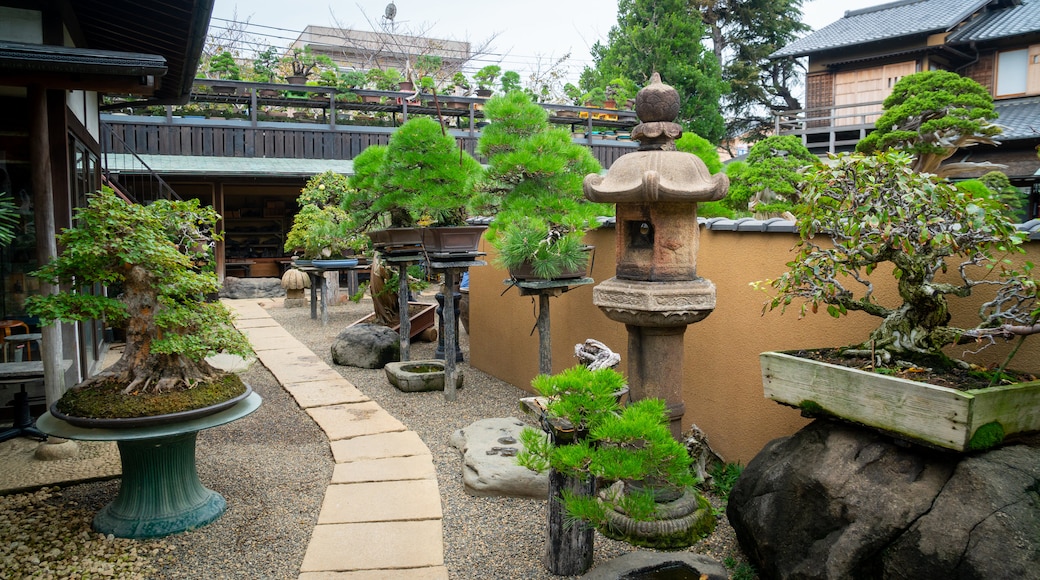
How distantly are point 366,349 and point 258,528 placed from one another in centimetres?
441

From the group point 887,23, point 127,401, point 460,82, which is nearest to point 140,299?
point 127,401

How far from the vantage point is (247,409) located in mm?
3939

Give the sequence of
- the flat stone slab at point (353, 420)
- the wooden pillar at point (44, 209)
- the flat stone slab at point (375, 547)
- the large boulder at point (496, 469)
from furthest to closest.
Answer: the flat stone slab at point (353, 420) → the wooden pillar at point (44, 209) → the large boulder at point (496, 469) → the flat stone slab at point (375, 547)

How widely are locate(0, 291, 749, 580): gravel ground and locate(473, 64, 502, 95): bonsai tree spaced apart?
1410cm

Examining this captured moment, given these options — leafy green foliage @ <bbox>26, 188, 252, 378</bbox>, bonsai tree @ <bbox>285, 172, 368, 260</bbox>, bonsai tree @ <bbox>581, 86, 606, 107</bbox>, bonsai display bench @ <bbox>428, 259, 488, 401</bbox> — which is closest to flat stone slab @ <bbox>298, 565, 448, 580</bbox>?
leafy green foliage @ <bbox>26, 188, 252, 378</bbox>

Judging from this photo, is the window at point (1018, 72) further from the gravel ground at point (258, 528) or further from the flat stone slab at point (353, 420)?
the flat stone slab at point (353, 420)

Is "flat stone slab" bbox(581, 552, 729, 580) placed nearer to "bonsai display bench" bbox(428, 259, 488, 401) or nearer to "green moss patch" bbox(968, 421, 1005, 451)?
"green moss patch" bbox(968, 421, 1005, 451)

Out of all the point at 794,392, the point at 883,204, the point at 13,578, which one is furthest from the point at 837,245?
the point at 13,578

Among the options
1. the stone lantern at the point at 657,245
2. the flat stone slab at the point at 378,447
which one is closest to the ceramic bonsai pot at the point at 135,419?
the flat stone slab at the point at 378,447

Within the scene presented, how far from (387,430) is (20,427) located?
2496 mm

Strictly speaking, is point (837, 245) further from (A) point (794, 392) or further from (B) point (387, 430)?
(B) point (387, 430)

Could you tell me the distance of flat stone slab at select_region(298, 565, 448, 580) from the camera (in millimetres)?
3266

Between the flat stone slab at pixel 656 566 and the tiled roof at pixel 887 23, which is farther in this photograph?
the tiled roof at pixel 887 23

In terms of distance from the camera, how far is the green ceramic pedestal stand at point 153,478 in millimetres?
3557
